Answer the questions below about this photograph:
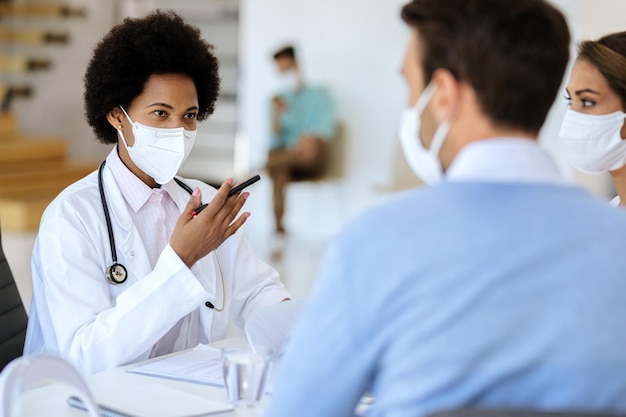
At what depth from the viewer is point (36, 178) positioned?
7.00m

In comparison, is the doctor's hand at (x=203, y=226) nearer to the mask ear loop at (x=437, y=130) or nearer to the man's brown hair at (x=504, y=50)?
the mask ear loop at (x=437, y=130)

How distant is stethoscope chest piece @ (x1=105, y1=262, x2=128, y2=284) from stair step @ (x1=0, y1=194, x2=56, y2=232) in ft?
14.8

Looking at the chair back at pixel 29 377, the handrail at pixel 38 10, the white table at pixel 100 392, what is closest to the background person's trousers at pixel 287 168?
the handrail at pixel 38 10

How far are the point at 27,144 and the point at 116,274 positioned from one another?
5.54 metres

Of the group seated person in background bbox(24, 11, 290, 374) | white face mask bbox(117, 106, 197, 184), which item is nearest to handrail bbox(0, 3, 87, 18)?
seated person in background bbox(24, 11, 290, 374)

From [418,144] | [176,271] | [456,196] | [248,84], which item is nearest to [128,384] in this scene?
[176,271]

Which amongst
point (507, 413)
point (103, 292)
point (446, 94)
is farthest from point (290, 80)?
point (507, 413)

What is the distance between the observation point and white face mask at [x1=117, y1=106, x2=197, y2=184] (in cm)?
211

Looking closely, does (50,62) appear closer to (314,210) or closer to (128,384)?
(314,210)

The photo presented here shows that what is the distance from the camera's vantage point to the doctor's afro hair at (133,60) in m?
2.12

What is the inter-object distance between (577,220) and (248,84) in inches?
283

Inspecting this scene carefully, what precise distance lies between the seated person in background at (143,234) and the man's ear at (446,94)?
2.59ft

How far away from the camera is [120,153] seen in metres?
2.14

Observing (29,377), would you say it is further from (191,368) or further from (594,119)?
(594,119)
